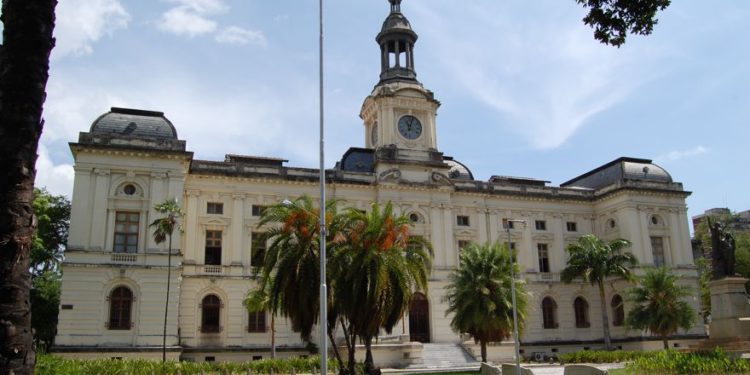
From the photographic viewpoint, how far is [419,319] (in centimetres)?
4644

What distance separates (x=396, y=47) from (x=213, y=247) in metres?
21.9

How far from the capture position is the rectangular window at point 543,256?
171ft

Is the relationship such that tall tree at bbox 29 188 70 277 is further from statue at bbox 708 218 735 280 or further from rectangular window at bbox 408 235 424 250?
statue at bbox 708 218 735 280

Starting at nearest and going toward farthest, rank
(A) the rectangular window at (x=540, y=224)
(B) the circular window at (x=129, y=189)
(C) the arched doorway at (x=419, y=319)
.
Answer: (B) the circular window at (x=129, y=189) → (C) the arched doorway at (x=419, y=319) → (A) the rectangular window at (x=540, y=224)

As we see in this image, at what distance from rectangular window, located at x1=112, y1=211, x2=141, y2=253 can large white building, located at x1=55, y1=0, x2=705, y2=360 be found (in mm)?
104

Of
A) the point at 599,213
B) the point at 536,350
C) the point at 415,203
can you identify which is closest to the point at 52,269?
the point at 415,203

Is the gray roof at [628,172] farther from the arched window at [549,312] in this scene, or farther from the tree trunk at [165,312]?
the tree trunk at [165,312]

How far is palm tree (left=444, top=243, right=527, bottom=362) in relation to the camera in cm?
3594

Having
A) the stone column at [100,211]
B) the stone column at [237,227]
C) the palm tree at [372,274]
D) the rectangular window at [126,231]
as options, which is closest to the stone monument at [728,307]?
the palm tree at [372,274]

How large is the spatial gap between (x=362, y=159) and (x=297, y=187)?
6.81 m

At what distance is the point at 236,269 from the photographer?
43.4m

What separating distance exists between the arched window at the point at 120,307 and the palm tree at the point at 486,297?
1918cm

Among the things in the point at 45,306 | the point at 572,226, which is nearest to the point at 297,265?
the point at 45,306

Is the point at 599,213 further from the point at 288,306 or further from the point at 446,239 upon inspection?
the point at 288,306
